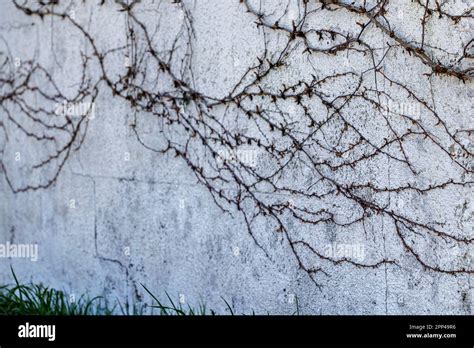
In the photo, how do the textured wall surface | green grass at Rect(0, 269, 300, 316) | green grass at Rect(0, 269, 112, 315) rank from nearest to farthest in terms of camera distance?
the textured wall surface → green grass at Rect(0, 269, 300, 316) → green grass at Rect(0, 269, 112, 315)

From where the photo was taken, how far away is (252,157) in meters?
4.02

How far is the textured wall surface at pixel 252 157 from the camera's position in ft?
11.4

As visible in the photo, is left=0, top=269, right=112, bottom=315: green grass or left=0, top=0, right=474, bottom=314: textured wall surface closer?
left=0, top=0, right=474, bottom=314: textured wall surface

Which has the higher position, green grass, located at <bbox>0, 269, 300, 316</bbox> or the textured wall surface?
the textured wall surface

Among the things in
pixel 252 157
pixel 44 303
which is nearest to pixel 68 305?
pixel 44 303

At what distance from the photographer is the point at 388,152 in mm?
3602

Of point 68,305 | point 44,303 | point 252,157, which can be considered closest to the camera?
point 252,157

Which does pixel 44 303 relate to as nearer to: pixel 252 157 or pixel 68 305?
pixel 68 305

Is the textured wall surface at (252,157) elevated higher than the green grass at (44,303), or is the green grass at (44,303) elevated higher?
the textured wall surface at (252,157)

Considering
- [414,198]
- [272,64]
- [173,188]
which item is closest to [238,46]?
[272,64]

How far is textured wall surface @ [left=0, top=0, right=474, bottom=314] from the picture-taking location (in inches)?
137

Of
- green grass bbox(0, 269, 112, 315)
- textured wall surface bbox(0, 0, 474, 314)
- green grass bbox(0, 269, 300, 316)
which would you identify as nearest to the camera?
textured wall surface bbox(0, 0, 474, 314)

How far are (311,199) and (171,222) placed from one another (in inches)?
34.1

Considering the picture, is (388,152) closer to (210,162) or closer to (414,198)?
(414,198)
